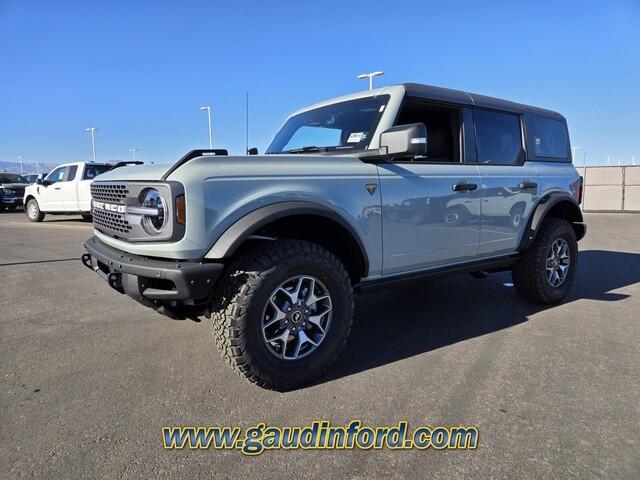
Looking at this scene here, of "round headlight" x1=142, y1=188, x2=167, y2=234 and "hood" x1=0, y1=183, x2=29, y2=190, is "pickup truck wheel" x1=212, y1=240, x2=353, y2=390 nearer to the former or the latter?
"round headlight" x1=142, y1=188, x2=167, y2=234

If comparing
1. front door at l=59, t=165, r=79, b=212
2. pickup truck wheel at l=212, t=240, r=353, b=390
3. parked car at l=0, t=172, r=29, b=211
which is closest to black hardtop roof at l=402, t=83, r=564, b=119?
pickup truck wheel at l=212, t=240, r=353, b=390

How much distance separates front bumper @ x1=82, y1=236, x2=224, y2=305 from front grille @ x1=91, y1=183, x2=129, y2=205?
0.38m

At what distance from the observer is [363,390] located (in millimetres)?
2787

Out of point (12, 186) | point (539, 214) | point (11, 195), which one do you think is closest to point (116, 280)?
point (539, 214)

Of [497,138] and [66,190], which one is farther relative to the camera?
[66,190]

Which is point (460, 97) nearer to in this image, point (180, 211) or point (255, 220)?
point (255, 220)

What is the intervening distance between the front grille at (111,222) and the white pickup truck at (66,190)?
1009cm

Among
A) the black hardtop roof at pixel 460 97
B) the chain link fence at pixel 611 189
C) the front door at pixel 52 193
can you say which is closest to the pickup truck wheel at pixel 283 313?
the black hardtop roof at pixel 460 97

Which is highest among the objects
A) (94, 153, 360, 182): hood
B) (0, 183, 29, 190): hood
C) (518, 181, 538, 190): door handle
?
(0, 183, 29, 190): hood

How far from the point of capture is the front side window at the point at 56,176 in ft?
44.5

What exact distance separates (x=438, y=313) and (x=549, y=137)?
7.73 ft

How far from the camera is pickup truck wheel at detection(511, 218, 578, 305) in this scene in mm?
4492

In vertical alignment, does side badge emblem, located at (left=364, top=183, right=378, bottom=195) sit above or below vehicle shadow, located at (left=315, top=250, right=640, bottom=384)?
above

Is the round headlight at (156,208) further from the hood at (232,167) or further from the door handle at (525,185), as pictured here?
the door handle at (525,185)
